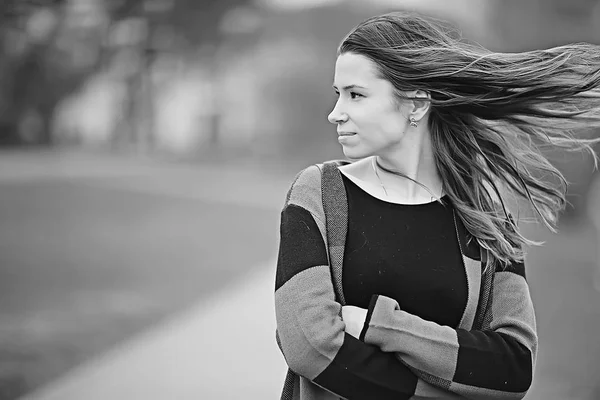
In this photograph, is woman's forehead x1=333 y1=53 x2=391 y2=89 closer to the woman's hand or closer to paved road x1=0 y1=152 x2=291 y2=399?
the woman's hand

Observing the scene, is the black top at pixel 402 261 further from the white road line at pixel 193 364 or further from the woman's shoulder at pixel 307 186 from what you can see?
the white road line at pixel 193 364

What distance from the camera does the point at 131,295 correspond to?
24.0ft

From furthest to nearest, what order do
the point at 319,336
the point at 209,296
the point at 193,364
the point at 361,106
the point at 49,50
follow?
the point at 49,50 < the point at 209,296 < the point at 193,364 < the point at 361,106 < the point at 319,336

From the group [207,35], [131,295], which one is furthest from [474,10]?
[131,295]

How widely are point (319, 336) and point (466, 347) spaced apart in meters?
0.33

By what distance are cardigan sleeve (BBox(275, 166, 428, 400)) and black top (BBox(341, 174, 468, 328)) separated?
9 cm

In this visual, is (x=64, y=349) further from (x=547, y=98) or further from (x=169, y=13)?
(x=169, y=13)

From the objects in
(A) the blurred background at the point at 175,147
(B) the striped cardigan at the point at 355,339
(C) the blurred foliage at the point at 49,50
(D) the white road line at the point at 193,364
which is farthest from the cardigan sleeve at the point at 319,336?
(C) the blurred foliage at the point at 49,50

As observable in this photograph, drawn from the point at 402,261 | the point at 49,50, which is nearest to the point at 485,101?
the point at 402,261

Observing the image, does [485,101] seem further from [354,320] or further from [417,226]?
[354,320]

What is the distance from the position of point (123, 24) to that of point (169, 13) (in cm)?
75

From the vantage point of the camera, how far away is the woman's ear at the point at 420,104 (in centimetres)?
203

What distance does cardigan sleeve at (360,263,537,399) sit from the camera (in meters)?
1.86

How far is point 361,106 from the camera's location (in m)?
1.94
